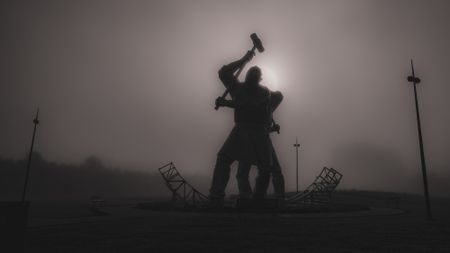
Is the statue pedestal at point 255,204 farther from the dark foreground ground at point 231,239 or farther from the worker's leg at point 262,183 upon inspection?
the dark foreground ground at point 231,239

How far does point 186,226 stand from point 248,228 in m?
1.97

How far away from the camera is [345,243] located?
805 cm

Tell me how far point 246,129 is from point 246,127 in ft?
0.39

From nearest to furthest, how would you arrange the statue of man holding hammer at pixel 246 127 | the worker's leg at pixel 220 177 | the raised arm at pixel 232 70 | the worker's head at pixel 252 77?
the worker's leg at pixel 220 177, the statue of man holding hammer at pixel 246 127, the worker's head at pixel 252 77, the raised arm at pixel 232 70

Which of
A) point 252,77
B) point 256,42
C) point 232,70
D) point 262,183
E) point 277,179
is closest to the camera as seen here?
point 262,183

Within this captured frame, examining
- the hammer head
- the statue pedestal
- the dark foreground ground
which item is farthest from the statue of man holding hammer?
the dark foreground ground

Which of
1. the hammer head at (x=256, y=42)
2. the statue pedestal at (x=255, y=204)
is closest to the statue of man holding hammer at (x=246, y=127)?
the hammer head at (x=256, y=42)

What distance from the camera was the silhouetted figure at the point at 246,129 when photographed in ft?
62.0

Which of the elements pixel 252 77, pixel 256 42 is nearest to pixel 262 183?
pixel 252 77

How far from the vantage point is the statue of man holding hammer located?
61.9 ft

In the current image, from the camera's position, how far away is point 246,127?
19.2m

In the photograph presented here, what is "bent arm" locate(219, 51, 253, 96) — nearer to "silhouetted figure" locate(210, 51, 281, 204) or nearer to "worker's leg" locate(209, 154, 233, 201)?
"silhouetted figure" locate(210, 51, 281, 204)

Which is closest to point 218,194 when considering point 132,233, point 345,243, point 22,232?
point 132,233

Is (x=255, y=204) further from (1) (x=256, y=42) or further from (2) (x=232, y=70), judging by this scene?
(1) (x=256, y=42)
